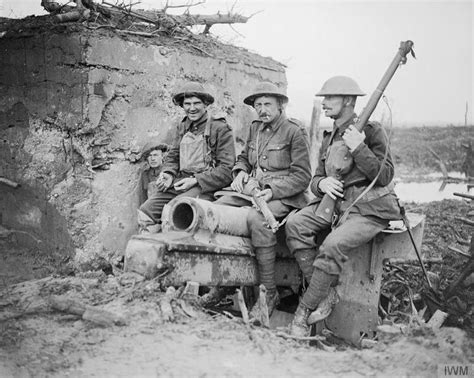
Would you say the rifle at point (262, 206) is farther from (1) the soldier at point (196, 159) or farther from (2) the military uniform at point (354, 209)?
(1) the soldier at point (196, 159)

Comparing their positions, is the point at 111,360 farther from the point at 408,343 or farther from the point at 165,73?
the point at 165,73

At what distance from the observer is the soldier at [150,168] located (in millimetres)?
5766

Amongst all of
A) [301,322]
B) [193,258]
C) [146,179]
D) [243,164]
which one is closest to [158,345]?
[193,258]

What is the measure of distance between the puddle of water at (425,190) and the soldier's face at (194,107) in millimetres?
9464

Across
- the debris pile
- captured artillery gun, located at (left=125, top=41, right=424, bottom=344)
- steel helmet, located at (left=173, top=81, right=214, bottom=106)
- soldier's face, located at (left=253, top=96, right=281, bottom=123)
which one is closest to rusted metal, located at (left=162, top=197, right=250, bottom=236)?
captured artillery gun, located at (left=125, top=41, right=424, bottom=344)

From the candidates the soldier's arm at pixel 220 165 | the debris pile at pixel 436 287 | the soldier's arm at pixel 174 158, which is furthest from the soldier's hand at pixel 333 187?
the soldier's arm at pixel 174 158

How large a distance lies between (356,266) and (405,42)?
213 centimetres

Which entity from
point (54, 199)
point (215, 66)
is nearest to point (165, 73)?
point (215, 66)

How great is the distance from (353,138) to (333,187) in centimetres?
49

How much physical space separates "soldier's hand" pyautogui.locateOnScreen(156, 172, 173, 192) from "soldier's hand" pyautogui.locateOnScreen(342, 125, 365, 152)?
6.79ft

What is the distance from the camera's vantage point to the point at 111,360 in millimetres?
2865

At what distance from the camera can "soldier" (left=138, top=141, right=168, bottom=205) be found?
577 centimetres

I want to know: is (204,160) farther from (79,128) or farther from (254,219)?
(79,128)

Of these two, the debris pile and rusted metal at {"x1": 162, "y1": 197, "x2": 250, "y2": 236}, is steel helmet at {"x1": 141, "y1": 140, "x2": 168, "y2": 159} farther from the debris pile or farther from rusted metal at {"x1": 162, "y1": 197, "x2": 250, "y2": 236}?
the debris pile
